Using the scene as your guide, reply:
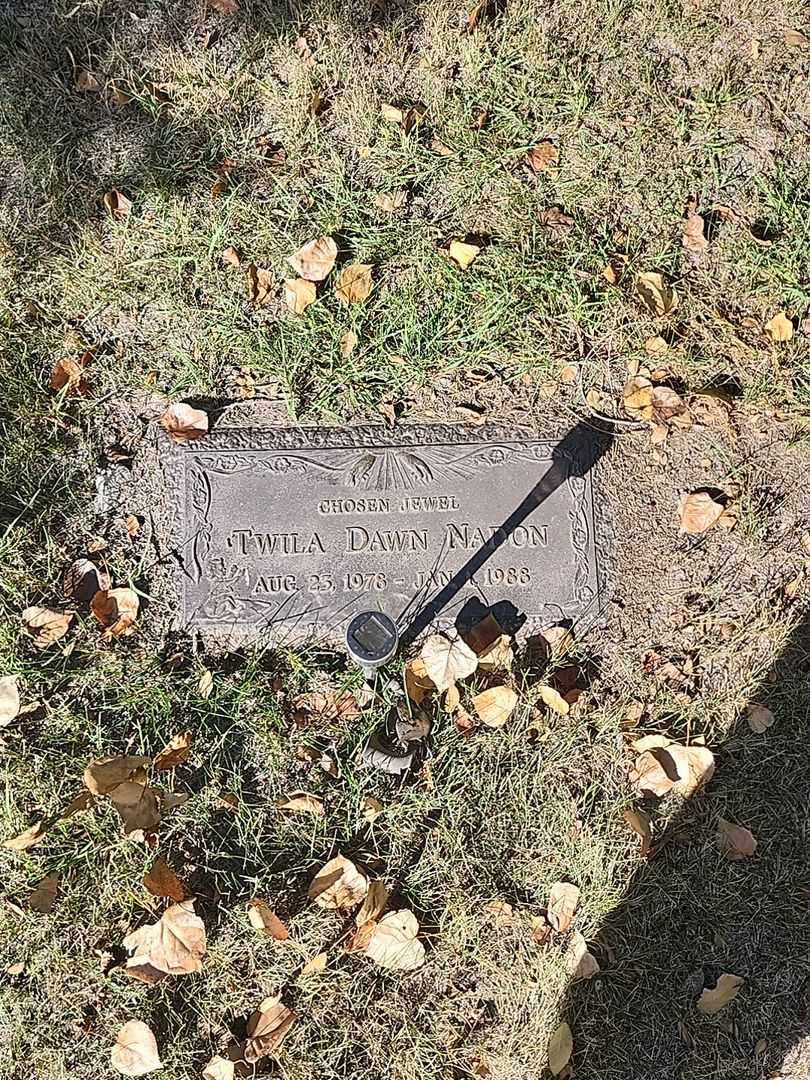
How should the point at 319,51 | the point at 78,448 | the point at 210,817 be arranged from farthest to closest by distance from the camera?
the point at 319,51, the point at 78,448, the point at 210,817

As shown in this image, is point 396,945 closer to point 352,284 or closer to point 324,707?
point 324,707

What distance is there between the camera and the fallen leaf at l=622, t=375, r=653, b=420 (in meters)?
2.98

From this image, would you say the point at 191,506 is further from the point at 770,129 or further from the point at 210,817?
the point at 770,129

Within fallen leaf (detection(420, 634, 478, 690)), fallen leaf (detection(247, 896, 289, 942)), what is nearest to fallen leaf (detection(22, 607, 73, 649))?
fallen leaf (detection(247, 896, 289, 942))

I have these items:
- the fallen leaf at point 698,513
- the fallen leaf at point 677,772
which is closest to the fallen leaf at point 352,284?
the fallen leaf at point 698,513

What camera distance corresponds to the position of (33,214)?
3.03m

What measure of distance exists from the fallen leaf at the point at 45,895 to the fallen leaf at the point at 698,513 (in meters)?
2.22

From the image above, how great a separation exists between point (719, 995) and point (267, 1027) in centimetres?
133

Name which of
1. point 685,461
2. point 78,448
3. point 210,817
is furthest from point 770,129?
point 210,817

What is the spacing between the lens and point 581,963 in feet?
8.67

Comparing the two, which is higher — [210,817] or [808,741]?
[808,741]

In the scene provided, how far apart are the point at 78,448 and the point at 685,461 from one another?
1.99 metres

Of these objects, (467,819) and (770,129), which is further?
(770,129)

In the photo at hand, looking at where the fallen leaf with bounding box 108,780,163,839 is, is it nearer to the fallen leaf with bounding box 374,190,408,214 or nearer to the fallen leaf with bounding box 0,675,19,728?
the fallen leaf with bounding box 0,675,19,728
